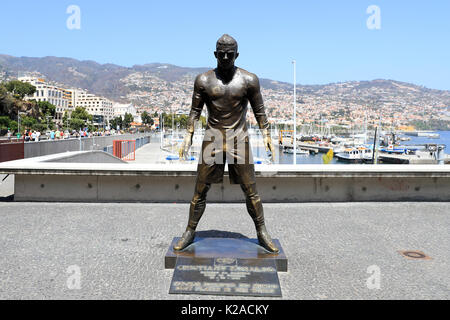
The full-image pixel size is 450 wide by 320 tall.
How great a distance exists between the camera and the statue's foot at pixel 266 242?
5.16 m

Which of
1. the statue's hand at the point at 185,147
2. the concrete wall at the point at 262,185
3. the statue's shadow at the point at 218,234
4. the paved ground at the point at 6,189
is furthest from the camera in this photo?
the paved ground at the point at 6,189

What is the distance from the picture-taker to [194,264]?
15.7ft

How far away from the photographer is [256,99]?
529cm

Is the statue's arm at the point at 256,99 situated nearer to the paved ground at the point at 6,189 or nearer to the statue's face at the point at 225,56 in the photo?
the statue's face at the point at 225,56

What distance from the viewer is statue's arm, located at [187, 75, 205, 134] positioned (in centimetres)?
520

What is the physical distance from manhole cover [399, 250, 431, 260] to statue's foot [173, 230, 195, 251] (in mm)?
3138

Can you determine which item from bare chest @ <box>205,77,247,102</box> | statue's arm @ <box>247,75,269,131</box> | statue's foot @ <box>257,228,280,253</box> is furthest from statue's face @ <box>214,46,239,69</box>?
statue's foot @ <box>257,228,280,253</box>

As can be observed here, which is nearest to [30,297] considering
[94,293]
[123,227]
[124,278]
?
[94,293]

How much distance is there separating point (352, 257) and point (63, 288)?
152 inches

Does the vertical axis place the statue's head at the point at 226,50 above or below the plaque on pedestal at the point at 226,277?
above

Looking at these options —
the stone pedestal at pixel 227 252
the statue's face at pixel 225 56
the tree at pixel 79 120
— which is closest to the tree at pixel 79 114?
the tree at pixel 79 120

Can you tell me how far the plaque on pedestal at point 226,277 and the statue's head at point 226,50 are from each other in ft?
8.33

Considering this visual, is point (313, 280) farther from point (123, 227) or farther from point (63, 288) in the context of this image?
point (123, 227)

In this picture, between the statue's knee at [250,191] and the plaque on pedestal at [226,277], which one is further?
the statue's knee at [250,191]
